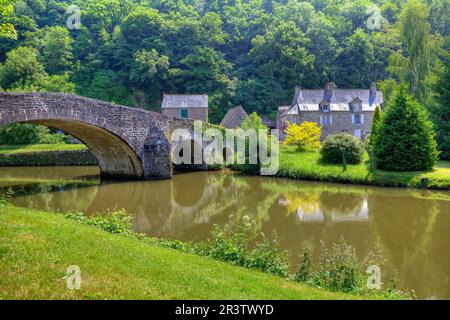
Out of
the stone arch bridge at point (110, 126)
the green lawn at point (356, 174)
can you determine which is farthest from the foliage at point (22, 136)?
the green lawn at point (356, 174)

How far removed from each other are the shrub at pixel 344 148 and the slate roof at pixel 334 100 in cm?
1532

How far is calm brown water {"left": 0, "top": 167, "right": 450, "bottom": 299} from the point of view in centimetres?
1005

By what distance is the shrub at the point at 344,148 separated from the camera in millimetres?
22625

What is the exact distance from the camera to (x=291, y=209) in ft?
50.1

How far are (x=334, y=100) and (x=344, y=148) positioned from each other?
1726 centimetres

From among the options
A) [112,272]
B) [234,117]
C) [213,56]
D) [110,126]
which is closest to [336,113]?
[234,117]

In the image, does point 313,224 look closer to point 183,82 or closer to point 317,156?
point 317,156

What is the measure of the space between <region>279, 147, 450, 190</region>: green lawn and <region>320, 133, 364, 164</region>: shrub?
545 millimetres

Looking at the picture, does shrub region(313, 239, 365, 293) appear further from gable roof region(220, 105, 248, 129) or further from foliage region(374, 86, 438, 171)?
gable roof region(220, 105, 248, 129)

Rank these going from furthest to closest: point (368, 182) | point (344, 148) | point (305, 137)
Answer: point (305, 137)
point (344, 148)
point (368, 182)

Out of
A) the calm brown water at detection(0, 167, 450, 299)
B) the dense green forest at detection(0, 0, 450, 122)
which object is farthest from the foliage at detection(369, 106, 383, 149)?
the dense green forest at detection(0, 0, 450, 122)

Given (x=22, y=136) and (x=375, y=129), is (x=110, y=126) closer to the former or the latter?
(x=375, y=129)
